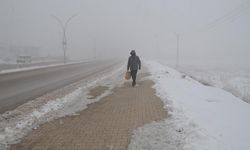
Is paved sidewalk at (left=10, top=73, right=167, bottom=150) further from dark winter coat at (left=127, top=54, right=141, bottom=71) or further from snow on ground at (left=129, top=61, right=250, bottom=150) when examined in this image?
dark winter coat at (left=127, top=54, right=141, bottom=71)

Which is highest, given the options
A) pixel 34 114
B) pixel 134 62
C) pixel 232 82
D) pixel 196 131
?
pixel 134 62

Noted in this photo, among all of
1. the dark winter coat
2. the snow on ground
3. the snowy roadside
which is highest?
the dark winter coat

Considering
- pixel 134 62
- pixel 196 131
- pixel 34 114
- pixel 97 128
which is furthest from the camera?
pixel 134 62

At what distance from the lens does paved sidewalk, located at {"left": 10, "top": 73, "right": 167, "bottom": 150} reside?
17.1 feet

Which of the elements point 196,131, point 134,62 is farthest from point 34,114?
point 134,62

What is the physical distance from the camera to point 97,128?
6.30 metres

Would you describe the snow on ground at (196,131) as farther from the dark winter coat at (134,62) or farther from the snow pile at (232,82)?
the snow pile at (232,82)

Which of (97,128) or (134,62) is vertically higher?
(134,62)

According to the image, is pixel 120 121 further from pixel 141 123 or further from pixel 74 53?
pixel 74 53

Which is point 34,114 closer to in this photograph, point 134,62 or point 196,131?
point 196,131

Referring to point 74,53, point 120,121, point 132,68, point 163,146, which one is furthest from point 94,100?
point 74,53

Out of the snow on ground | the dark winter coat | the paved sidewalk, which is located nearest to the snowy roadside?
the paved sidewalk

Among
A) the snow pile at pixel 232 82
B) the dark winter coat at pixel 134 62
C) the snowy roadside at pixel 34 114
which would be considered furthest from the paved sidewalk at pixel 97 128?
the snow pile at pixel 232 82

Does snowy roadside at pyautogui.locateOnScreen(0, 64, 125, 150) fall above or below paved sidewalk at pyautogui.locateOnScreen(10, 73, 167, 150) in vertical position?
below
